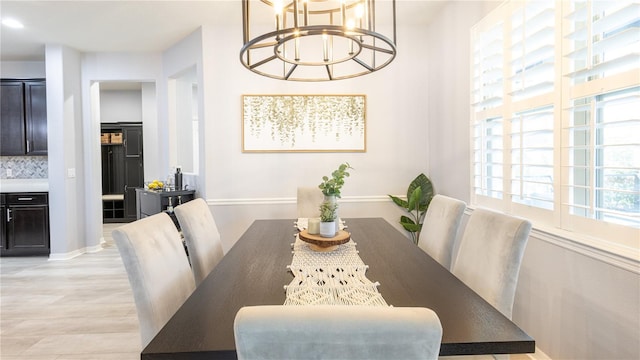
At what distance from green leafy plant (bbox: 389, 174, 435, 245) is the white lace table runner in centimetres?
197

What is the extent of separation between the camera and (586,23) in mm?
1733

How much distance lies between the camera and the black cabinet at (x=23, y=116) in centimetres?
471

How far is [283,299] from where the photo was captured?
1205 millimetres

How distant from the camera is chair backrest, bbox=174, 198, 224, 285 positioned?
73.5 inches

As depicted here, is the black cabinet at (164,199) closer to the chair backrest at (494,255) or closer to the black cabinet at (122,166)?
the chair backrest at (494,255)

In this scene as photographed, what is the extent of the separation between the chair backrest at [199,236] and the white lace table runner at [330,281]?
0.53 metres

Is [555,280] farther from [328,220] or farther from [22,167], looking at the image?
[22,167]

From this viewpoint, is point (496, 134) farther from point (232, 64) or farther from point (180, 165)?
point (180, 165)

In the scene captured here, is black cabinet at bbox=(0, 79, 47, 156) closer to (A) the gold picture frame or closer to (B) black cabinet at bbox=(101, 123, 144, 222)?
(B) black cabinet at bbox=(101, 123, 144, 222)

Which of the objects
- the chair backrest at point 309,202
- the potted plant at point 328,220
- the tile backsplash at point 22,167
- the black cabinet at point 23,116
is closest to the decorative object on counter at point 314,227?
the potted plant at point 328,220

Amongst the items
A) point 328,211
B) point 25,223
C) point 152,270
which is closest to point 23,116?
point 25,223

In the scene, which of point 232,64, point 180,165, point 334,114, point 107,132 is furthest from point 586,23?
point 107,132

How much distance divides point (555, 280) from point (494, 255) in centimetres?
89

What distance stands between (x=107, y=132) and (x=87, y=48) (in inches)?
123
